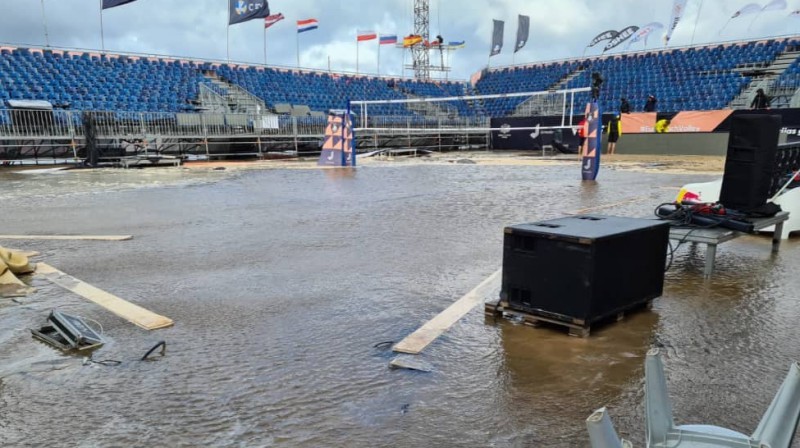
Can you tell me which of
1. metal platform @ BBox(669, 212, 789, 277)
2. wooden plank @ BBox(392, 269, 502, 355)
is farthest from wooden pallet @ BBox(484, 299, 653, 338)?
metal platform @ BBox(669, 212, 789, 277)

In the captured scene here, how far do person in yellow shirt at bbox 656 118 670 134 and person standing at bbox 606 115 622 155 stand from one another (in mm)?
1566

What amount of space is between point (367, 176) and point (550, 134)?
15446 mm

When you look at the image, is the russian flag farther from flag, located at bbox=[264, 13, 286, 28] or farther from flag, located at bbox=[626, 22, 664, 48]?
flag, located at bbox=[626, 22, 664, 48]

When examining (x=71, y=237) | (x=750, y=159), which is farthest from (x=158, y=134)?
(x=750, y=159)

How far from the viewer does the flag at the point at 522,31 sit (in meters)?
47.3

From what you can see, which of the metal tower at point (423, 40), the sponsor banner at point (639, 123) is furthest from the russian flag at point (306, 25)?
the sponsor banner at point (639, 123)

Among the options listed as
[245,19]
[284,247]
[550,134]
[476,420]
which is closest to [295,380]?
[476,420]

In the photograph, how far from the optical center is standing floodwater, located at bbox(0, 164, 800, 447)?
8.69ft

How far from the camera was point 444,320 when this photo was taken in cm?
407

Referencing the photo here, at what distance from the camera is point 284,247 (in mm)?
6539

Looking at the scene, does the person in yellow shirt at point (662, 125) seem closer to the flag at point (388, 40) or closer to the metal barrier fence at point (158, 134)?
the metal barrier fence at point (158, 134)

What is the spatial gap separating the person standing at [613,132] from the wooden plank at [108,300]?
73.0 feet

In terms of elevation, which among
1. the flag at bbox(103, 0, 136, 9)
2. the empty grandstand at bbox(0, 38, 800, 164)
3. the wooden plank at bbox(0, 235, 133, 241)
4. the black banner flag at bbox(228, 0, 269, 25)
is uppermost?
the black banner flag at bbox(228, 0, 269, 25)

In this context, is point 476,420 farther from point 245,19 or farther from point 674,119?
point 245,19
